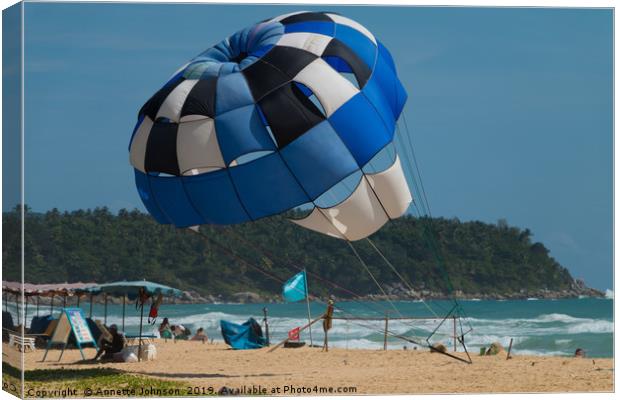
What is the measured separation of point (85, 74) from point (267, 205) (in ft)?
11.2

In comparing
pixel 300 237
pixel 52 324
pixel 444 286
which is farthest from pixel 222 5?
pixel 444 286

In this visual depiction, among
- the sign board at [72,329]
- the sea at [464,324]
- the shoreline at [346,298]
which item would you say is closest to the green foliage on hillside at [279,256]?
the shoreline at [346,298]

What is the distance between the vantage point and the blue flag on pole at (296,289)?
48.5 feet

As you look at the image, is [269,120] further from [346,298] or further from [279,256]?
[346,298]

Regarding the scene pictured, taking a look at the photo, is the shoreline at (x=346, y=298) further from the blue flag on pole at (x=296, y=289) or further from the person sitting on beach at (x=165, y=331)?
the blue flag on pole at (x=296, y=289)

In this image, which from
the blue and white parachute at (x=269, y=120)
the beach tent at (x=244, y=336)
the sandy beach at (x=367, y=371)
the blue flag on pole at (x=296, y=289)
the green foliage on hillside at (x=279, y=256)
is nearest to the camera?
the blue and white parachute at (x=269, y=120)

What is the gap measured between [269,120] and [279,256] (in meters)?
12.9

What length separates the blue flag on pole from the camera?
14.8 m

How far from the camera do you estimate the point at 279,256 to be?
24.4 meters

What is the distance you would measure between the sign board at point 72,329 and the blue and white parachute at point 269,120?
7.14 feet

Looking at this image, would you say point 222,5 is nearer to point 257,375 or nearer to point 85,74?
point 85,74

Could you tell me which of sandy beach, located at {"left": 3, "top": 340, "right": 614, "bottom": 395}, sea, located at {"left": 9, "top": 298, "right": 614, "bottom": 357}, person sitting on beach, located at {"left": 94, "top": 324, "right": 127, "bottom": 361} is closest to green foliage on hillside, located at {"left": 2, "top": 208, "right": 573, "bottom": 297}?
sea, located at {"left": 9, "top": 298, "right": 614, "bottom": 357}

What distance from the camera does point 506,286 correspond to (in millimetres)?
25344

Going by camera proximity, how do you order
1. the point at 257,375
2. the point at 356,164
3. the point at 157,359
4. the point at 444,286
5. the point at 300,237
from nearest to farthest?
the point at 356,164 → the point at 257,375 → the point at 157,359 → the point at 300,237 → the point at 444,286
